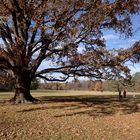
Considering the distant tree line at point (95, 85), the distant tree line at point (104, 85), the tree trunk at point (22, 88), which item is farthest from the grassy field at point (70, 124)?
the distant tree line at point (104, 85)

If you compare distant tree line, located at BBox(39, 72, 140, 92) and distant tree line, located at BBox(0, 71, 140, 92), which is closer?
distant tree line, located at BBox(0, 71, 140, 92)

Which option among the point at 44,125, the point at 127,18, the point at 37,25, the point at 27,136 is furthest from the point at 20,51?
the point at 27,136

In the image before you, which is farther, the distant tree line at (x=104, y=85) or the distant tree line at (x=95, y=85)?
the distant tree line at (x=104, y=85)

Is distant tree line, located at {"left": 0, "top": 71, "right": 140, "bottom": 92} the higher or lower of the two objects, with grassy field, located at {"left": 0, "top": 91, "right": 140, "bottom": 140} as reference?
higher

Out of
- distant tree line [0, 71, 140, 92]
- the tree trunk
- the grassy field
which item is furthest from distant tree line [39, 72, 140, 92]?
the grassy field

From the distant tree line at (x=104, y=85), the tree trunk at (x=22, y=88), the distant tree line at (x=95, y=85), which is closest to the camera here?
the tree trunk at (x=22, y=88)

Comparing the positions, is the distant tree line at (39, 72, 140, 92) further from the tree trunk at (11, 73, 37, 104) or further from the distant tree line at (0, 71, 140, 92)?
the tree trunk at (11, 73, 37, 104)

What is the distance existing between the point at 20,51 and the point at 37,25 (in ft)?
7.95

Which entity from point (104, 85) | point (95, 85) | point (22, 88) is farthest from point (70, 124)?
point (95, 85)

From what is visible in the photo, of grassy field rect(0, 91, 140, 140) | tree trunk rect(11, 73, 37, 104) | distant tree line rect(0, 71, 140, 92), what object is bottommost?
grassy field rect(0, 91, 140, 140)

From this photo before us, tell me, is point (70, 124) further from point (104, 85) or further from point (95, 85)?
point (95, 85)

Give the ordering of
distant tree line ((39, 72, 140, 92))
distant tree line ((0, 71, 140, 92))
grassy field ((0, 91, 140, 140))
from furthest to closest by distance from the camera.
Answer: distant tree line ((39, 72, 140, 92)) < distant tree line ((0, 71, 140, 92)) < grassy field ((0, 91, 140, 140))

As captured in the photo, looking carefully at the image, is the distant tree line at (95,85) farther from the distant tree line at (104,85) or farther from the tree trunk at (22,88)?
the tree trunk at (22,88)

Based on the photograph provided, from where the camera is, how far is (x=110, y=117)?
759 inches
